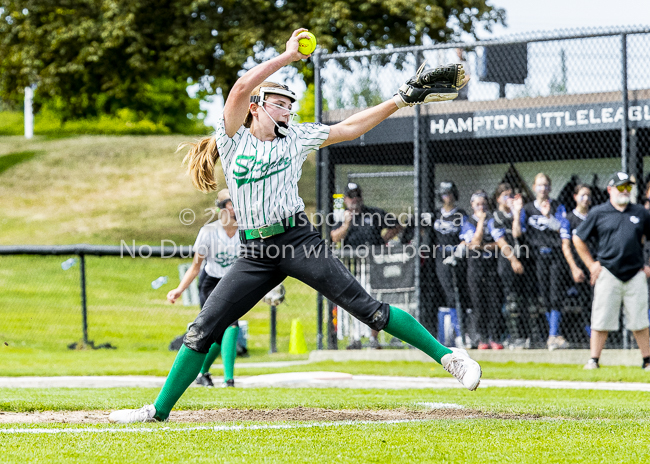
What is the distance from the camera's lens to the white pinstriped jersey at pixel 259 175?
202 inches

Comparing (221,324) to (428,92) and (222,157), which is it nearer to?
(222,157)

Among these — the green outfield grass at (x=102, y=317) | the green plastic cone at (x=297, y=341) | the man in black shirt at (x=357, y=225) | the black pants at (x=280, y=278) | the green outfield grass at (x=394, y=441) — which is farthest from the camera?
the green plastic cone at (x=297, y=341)

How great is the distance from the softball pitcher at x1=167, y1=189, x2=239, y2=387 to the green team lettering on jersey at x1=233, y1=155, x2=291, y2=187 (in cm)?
355

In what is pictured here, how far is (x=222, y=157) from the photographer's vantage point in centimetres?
519

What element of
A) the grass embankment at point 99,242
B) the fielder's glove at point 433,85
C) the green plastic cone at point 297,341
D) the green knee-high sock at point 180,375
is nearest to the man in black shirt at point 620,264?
the green plastic cone at point 297,341

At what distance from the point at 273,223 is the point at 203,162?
23.8 inches

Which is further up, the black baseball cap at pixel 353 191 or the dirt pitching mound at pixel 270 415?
the black baseball cap at pixel 353 191

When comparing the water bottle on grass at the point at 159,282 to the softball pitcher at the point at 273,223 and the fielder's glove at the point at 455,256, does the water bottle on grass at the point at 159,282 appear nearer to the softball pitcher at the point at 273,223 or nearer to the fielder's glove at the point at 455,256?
the fielder's glove at the point at 455,256

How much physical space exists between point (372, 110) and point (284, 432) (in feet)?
6.36

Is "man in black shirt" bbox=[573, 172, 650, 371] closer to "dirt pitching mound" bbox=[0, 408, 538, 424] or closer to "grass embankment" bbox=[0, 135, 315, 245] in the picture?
"dirt pitching mound" bbox=[0, 408, 538, 424]

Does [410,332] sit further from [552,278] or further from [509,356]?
[552,278]

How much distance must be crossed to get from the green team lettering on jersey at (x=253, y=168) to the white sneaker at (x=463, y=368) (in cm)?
148

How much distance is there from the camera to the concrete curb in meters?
10.5

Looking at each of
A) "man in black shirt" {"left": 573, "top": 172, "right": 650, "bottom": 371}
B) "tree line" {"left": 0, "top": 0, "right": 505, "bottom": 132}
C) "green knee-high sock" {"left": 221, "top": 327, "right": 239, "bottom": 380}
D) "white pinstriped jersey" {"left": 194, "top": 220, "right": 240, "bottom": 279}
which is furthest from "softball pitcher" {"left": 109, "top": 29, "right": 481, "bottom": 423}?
"tree line" {"left": 0, "top": 0, "right": 505, "bottom": 132}
